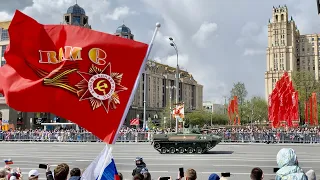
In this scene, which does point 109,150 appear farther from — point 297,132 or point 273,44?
point 273,44

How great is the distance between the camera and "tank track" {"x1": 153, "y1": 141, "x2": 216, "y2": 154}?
25500 millimetres

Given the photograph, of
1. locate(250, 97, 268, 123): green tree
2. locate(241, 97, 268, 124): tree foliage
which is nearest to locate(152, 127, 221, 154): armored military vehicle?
locate(241, 97, 268, 124): tree foliage

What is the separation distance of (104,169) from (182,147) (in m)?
20.8

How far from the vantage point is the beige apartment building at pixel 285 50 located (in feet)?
502

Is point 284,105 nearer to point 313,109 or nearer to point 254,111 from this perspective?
point 313,109

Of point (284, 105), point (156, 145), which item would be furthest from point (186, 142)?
point (284, 105)

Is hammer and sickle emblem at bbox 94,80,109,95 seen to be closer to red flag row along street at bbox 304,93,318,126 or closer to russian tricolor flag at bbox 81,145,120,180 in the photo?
russian tricolor flag at bbox 81,145,120,180

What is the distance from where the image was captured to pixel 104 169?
539cm

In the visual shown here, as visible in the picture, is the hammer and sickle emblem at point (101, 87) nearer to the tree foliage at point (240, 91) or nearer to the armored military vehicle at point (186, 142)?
the armored military vehicle at point (186, 142)

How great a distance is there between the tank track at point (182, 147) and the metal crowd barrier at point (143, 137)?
1246 centimetres

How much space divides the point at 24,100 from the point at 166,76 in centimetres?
11575

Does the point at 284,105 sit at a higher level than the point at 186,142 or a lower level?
higher

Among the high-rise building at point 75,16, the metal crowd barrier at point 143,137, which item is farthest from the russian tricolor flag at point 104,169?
the high-rise building at point 75,16

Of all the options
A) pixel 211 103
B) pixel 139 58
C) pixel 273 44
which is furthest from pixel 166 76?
pixel 139 58
